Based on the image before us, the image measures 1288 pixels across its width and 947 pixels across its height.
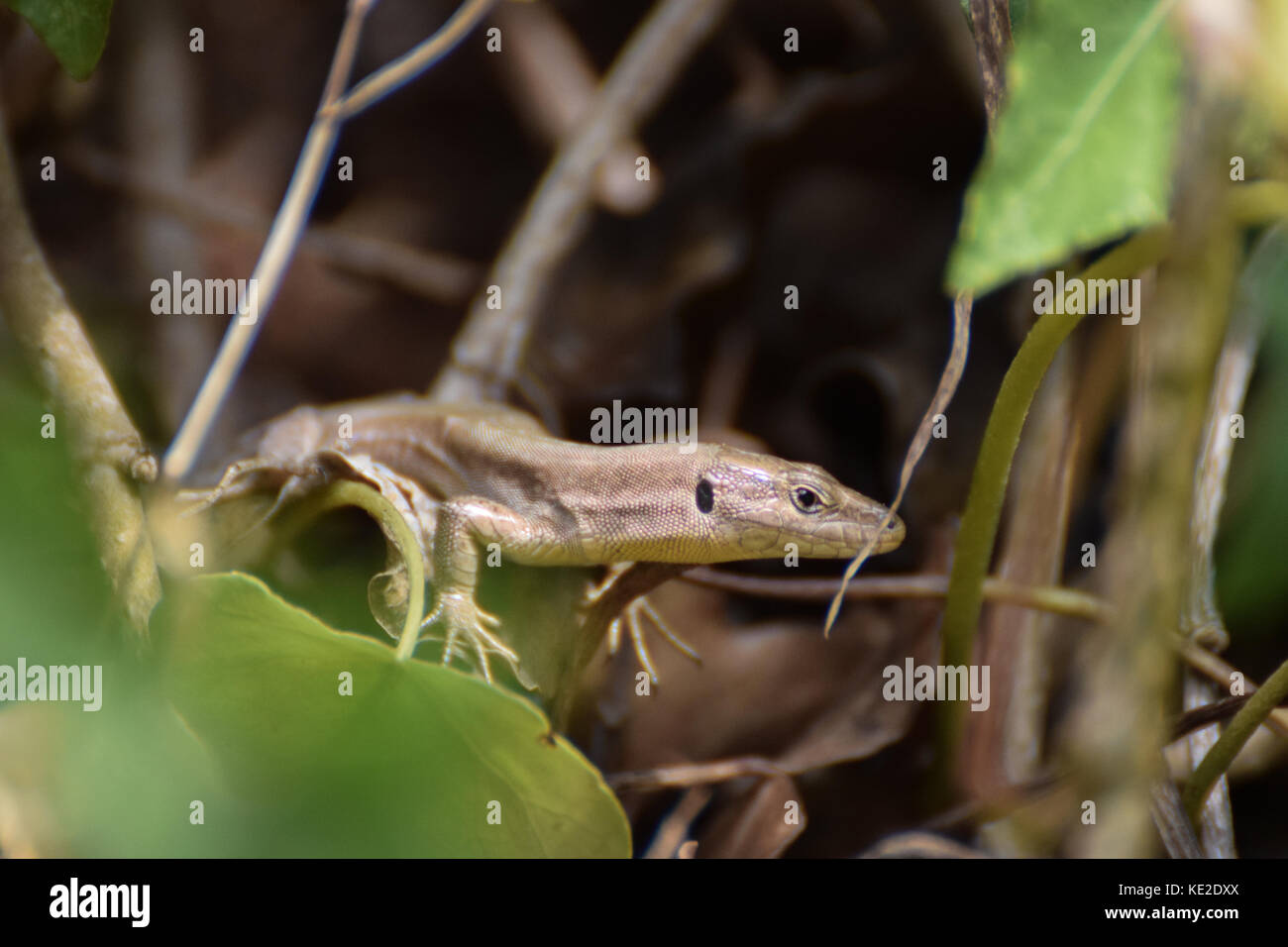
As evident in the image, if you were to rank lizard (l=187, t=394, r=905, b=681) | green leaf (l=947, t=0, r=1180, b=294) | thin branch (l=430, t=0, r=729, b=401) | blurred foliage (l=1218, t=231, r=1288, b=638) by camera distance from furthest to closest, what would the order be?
thin branch (l=430, t=0, r=729, b=401), lizard (l=187, t=394, r=905, b=681), blurred foliage (l=1218, t=231, r=1288, b=638), green leaf (l=947, t=0, r=1180, b=294)

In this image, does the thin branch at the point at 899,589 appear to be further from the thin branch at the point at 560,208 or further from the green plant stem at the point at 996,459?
the thin branch at the point at 560,208

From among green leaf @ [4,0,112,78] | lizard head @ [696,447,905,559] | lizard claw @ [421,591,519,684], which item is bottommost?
Result: lizard claw @ [421,591,519,684]

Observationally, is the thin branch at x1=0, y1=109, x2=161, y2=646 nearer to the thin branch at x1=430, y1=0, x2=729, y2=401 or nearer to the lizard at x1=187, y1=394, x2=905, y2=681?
the lizard at x1=187, y1=394, x2=905, y2=681

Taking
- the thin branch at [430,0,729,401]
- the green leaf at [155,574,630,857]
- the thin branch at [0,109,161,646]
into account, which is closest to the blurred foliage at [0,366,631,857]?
the green leaf at [155,574,630,857]

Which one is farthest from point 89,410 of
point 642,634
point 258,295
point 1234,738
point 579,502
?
point 1234,738

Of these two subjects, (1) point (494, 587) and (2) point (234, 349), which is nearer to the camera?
(2) point (234, 349)

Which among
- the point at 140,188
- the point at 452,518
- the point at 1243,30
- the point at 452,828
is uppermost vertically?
the point at 140,188
